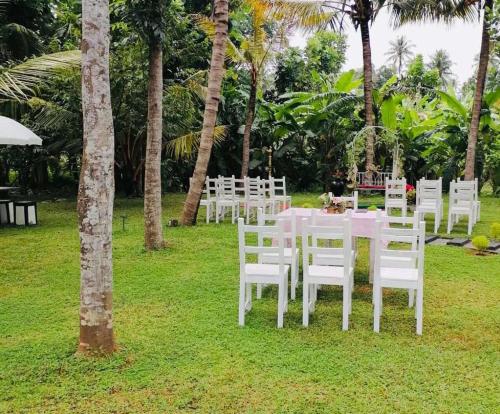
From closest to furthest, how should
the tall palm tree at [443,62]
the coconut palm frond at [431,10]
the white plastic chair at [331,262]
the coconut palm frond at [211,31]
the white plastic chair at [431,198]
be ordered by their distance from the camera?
the white plastic chair at [331,262] → the white plastic chair at [431,198] → the coconut palm frond at [211,31] → the coconut palm frond at [431,10] → the tall palm tree at [443,62]

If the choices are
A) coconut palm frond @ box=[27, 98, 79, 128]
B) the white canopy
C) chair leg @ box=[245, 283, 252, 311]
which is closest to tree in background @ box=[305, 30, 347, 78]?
coconut palm frond @ box=[27, 98, 79, 128]

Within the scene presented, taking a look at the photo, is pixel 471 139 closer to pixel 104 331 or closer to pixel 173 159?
pixel 173 159

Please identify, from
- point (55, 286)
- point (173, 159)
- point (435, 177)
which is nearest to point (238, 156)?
point (173, 159)

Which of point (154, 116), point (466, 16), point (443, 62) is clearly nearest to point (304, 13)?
point (466, 16)

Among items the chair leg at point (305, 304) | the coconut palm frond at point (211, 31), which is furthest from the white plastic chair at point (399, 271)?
the coconut palm frond at point (211, 31)

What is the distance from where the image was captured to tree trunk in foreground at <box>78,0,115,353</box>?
11.8 ft

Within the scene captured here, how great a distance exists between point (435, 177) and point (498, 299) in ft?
43.3

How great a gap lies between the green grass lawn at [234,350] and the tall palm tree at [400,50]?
52.6m

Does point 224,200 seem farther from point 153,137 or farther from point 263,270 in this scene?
point 263,270

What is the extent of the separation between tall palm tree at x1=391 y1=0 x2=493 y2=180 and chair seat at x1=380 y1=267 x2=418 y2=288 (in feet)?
28.0

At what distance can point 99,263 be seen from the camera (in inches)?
148

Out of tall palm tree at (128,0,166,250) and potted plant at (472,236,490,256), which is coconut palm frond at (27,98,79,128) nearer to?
tall palm tree at (128,0,166,250)

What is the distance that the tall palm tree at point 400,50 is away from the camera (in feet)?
180

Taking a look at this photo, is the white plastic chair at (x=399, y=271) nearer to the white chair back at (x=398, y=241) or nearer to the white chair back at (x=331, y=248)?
the white chair back at (x=398, y=241)
